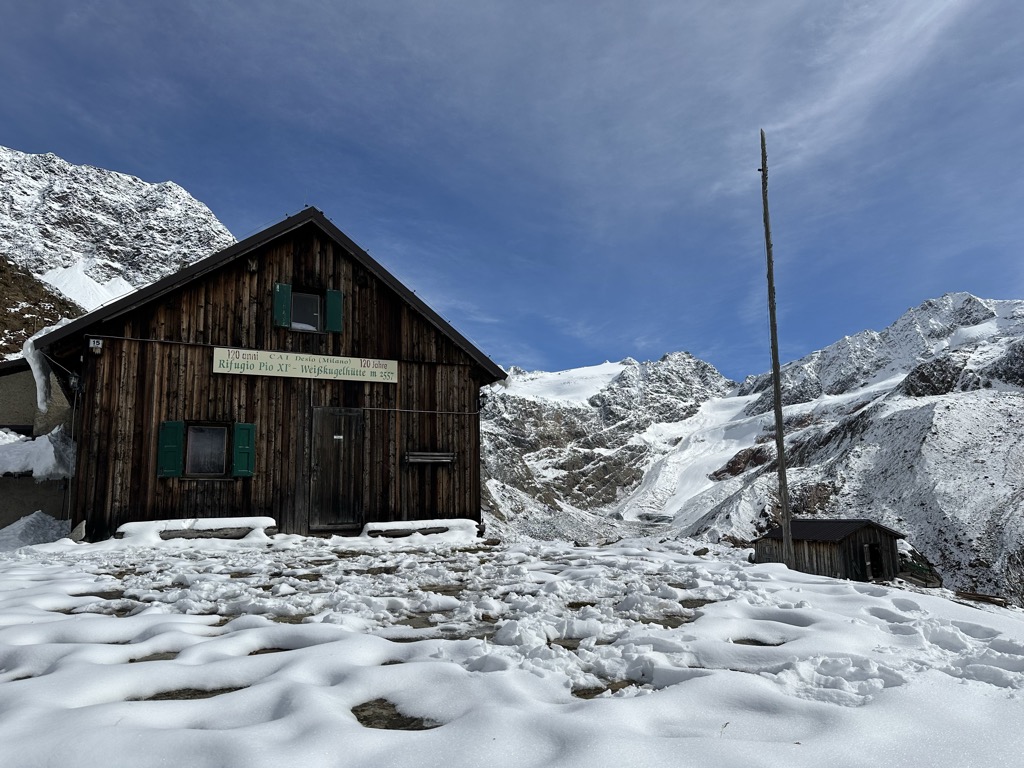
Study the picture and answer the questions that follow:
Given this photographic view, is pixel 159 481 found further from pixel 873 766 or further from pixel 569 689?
pixel 873 766

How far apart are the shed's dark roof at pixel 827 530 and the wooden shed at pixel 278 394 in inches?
842

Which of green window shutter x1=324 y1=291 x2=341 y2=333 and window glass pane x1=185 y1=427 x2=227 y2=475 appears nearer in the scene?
window glass pane x1=185 y1=427 x2=227 y2=475

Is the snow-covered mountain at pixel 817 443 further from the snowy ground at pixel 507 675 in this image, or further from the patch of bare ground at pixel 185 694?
the patch of bare ground at pixel 185 694

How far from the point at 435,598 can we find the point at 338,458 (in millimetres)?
8188

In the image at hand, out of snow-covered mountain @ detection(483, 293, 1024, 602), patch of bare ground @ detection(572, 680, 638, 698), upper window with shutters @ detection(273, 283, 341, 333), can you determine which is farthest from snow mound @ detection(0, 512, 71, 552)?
patch of bare ground @ detection(572, 680, 638, 698)

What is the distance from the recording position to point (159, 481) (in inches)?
463

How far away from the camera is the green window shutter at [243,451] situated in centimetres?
1225

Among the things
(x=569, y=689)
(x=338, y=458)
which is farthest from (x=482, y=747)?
(x=338, y=458)

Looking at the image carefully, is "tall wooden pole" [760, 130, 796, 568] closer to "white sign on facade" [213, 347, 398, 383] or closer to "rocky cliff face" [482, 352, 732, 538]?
"white sign on facade" [213, 347, 398, 383]

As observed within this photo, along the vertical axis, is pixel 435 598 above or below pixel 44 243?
below

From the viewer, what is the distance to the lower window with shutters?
12.0 meters

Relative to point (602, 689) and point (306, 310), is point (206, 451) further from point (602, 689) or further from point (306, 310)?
point (602, 689)

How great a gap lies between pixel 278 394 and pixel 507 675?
35.0ft

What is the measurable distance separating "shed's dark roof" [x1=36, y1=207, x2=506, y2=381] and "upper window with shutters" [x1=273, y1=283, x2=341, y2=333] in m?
0.97
